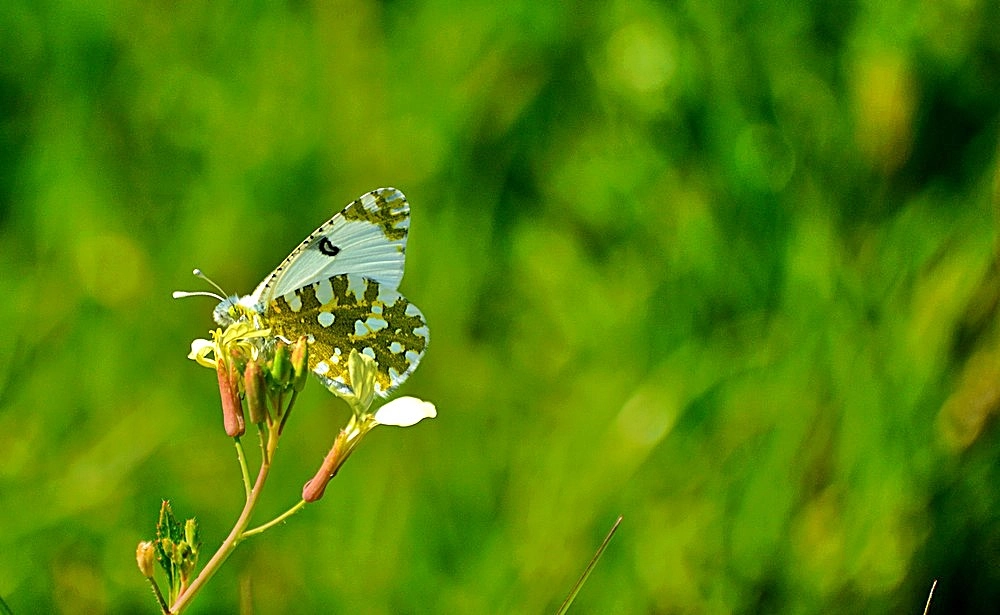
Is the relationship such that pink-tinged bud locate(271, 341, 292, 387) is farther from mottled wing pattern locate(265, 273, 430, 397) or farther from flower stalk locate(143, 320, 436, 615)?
mottled wing pattern locate(265, 273, 430, 397)

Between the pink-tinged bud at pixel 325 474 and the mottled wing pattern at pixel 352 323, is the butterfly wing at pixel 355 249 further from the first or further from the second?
the pink-tinged bud at pixel 325 474

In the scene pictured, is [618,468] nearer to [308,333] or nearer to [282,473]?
[282,473]

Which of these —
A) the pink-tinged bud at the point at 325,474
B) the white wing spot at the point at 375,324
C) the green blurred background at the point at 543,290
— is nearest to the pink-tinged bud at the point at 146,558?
the pink-tinged bud at the point at 325,474

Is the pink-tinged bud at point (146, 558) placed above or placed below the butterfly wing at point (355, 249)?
below

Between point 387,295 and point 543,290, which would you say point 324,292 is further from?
point 543,290

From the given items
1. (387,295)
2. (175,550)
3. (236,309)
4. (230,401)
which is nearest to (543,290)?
(387,295)

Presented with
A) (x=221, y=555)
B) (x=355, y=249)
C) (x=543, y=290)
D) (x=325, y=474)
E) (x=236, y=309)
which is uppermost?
(x=543, y=290)

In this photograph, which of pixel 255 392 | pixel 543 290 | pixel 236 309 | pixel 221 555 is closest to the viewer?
pixel 221 555

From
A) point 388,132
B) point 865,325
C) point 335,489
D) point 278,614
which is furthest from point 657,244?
point 278,614
